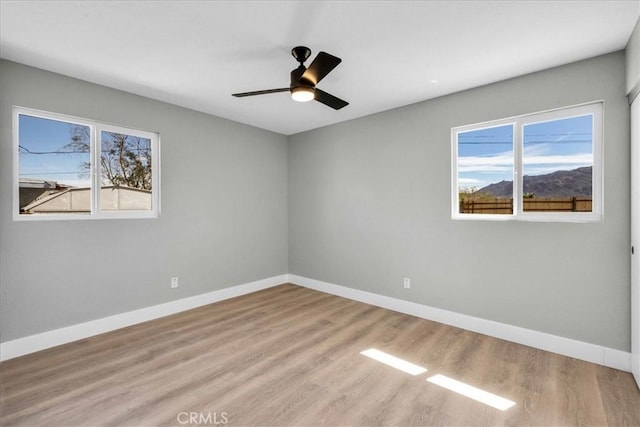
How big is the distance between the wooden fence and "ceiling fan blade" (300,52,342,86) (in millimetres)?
2108

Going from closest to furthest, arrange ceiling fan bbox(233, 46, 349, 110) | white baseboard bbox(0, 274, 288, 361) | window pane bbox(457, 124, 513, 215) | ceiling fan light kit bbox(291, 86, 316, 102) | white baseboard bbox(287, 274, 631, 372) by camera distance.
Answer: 1. ceiling fan bbox(233, 46, 349, 110)
2. ceiling fan light kit bbox(291, 86, 316, 102)
3. white baseboard bbox(287, 274, 631, 372)
4. white baseboard bbox(0, 274, 288, 361)
5. window pane bbox(457, 124, 513, 215)

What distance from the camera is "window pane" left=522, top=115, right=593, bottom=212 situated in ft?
8.47

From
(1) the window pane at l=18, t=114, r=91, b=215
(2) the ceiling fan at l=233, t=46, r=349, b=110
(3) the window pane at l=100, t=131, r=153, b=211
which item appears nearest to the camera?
(2) the ceiling fan at l=233, t=46, r=349, b=110

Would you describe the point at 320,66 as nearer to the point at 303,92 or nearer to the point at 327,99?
the point at 303,92

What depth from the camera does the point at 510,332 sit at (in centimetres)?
286

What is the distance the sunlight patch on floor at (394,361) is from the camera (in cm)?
236

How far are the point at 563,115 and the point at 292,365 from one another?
3250 mm

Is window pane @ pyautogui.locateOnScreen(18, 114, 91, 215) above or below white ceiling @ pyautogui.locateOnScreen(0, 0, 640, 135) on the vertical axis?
below

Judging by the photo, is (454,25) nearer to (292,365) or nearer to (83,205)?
(292,365)

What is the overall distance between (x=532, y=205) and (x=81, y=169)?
4.49 metres

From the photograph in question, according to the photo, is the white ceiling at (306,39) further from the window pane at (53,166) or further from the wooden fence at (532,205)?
the wooden fence at (532,205)

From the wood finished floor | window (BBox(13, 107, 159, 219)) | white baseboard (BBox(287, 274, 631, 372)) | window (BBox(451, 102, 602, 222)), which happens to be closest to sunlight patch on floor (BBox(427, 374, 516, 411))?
the wood finished floor

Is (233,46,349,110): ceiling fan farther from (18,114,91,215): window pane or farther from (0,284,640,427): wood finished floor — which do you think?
(18,114,91,215): window pane

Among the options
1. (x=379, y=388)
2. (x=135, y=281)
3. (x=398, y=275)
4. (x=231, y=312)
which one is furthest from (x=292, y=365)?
(x=135, y=281)
